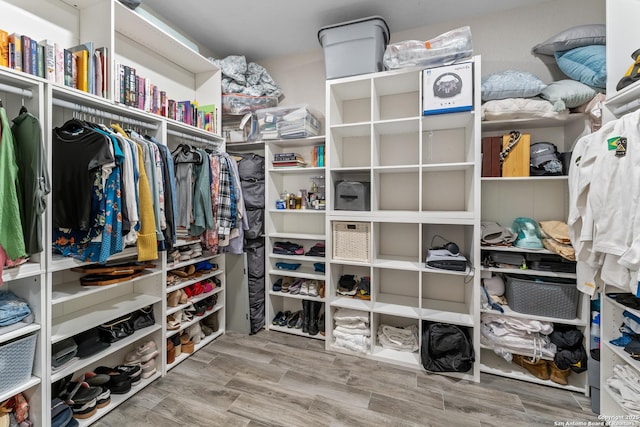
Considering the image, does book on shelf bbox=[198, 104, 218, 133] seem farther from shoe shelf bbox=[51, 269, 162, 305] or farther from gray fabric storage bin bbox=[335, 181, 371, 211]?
shoe shelf bbox=[51, 269, 162, 305]

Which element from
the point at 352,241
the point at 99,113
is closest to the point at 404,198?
the point at 352,241

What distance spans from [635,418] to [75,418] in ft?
Result: 9.38

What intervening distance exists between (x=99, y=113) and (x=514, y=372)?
3.27m

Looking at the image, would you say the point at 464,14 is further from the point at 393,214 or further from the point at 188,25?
the point at 188,25

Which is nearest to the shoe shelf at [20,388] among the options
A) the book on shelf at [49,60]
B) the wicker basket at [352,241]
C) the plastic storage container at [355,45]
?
the book on shelf at [49,60]

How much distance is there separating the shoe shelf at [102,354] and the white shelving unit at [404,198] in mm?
1353

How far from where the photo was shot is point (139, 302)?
1905 mm

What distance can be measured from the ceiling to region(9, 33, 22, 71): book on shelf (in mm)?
1101

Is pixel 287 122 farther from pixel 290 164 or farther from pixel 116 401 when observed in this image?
pixel 116 401

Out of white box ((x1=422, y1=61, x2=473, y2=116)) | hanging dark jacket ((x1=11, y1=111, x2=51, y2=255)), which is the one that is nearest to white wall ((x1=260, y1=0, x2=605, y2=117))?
white box ((x1=422, y1=61, x2=473, y2=116))

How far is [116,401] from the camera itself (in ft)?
5.52

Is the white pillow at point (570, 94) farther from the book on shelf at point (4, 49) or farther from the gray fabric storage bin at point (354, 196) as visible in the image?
the book on shelf at point (4, 49)

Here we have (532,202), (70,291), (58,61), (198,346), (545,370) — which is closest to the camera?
(58,61)

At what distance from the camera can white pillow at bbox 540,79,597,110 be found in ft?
5.90
